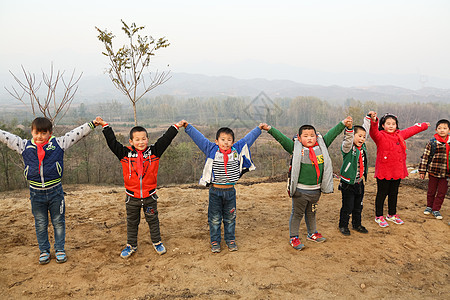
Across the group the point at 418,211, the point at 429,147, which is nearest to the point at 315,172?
the point at 429,147

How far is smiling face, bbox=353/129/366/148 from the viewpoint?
158 inches

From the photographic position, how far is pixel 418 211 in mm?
5406

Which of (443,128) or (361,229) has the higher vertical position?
(443,128)

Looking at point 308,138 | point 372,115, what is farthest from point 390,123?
point 308,138

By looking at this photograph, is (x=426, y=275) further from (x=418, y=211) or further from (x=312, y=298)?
(x=418, y=211)

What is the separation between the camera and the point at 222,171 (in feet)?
11.9

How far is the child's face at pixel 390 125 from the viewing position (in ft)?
14.3

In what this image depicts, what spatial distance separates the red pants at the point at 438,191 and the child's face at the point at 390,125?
1508mm

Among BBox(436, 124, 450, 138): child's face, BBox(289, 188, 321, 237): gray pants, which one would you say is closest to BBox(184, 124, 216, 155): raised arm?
BBox(289, 188, 321, 237): gray pants

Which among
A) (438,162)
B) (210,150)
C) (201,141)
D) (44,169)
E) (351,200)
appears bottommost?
(351,200)

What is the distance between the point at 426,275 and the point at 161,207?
4603 mm

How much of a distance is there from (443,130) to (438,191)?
114 centimetres

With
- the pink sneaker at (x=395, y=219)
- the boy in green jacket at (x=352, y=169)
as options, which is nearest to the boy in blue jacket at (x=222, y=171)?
the boy in green jacket at (x=352, y=169)

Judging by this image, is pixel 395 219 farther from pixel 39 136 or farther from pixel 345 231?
pixel 39 136
